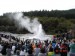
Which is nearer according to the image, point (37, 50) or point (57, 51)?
point (37, 50)

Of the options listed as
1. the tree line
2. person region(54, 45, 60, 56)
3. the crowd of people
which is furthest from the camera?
the tree line

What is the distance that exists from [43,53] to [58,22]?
111 m

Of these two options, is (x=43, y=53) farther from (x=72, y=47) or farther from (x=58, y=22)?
(x=58, y=22)

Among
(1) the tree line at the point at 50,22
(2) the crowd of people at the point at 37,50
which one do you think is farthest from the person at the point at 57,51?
(1) the tree line at the point at 50,22

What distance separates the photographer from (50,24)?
131750 millimetres

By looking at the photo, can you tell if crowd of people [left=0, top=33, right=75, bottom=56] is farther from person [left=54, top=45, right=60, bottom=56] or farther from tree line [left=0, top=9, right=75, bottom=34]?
tree line [left=0, top=9, right=75, bottom=34]

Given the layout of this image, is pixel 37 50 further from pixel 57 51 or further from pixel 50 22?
pixel 50 22

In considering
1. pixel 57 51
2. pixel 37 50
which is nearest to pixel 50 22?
pixel 57 51

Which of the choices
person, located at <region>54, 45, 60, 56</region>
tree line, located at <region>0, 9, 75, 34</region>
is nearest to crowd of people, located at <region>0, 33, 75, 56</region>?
person, located at <region>54, 45, 60, 56</region>

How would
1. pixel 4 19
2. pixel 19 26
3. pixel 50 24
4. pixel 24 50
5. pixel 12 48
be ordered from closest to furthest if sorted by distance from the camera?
pixel 24 50 < pixel 12 48 < pixel 19 26 < pixel 50 24 < pixel 4 19

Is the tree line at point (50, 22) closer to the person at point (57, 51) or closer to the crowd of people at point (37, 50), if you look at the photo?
the crowd of people at point (37, 50)

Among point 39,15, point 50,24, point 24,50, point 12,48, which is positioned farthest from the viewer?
point 39,15

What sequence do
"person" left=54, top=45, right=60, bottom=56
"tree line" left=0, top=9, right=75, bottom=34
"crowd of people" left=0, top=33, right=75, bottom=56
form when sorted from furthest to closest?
"tree line" left=0, top=9, right=75, bottom=34 → "person" left=54, top=45, right=60, bottom=56 → "crowd of people" left=0, top=33, right=75, bottom=56

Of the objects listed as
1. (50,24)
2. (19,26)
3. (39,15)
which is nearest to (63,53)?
(19,26)
